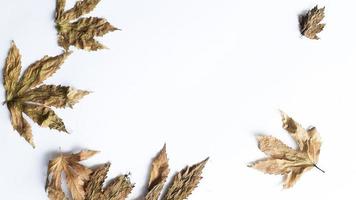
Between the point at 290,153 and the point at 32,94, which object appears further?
the point at 290,153

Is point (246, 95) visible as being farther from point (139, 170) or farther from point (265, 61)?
point (139, 170)

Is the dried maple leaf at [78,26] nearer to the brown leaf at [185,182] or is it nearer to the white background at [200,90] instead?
the white background at [200,90]

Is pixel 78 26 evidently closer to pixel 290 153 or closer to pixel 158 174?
pixel 158 174

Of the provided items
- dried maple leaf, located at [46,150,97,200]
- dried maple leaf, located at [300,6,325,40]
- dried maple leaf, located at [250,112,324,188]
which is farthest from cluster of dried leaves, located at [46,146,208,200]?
dried maple leaf, located at [300,6,325,40]

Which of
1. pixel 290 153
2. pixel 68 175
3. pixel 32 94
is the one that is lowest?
pixel 290 153

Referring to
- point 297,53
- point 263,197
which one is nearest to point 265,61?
point 297,53

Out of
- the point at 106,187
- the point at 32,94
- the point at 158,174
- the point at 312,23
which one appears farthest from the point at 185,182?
the point at 312,23

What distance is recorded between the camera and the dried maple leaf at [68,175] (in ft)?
3.29

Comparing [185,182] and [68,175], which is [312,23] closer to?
[185,182]

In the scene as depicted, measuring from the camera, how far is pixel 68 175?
3.33ft

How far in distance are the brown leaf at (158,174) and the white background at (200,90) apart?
15 mm

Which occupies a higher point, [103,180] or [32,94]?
[32,94]

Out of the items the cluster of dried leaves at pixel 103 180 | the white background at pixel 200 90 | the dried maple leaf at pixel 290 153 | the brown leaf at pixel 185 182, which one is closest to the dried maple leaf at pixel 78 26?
the white background at pixel 200 90

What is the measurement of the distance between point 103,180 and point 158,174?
0.12 metres
